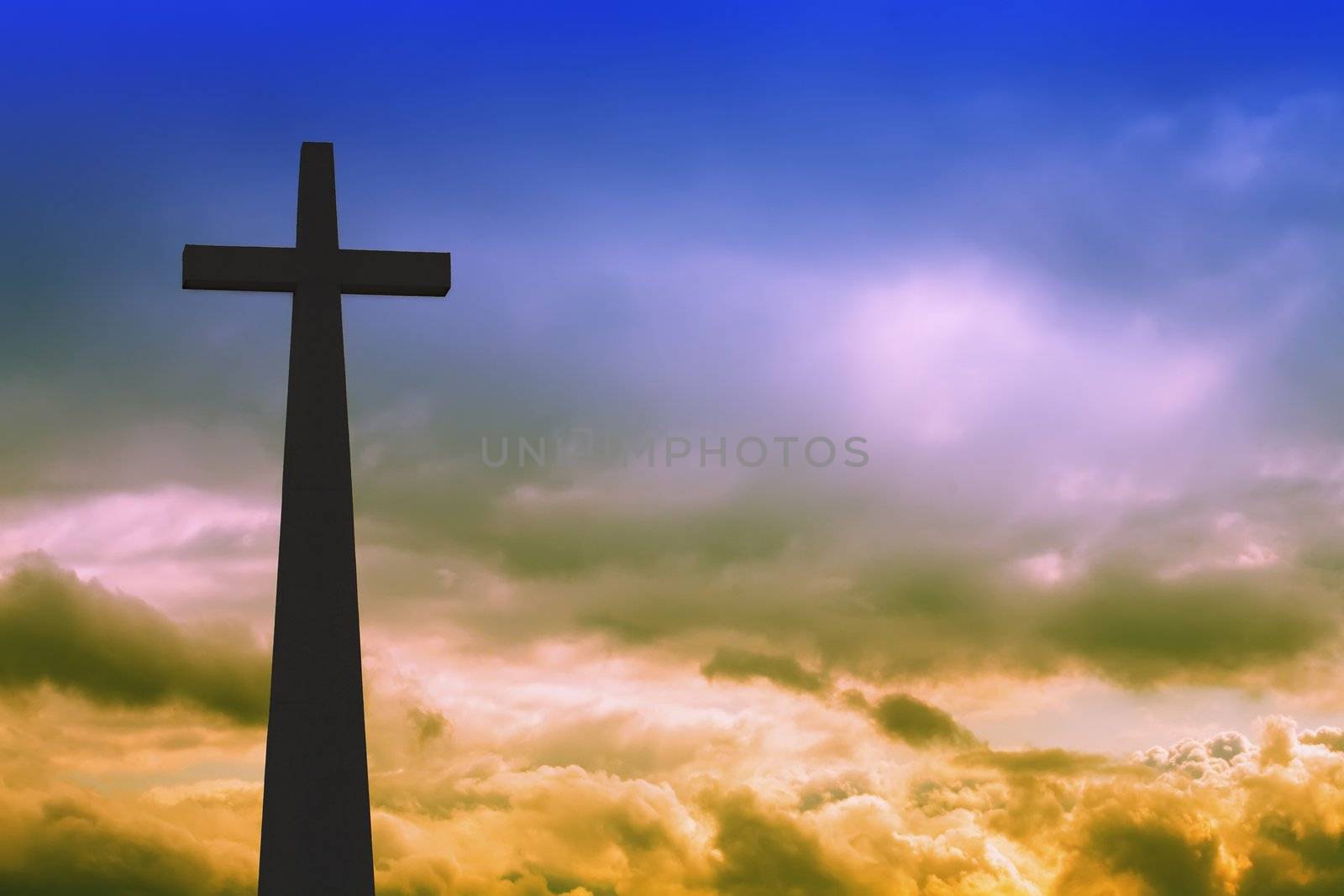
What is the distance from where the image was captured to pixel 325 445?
60.2ft

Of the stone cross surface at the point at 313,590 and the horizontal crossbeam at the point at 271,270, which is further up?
the horizontal crossbeam at the point at 271,270

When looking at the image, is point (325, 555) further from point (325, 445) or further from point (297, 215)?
point (297, 215)

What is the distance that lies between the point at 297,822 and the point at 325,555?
115 inches

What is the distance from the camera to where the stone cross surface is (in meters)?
17.2


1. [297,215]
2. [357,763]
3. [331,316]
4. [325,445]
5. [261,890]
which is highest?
[297,215]

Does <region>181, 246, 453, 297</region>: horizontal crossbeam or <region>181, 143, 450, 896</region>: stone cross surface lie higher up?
<region>181, 246, 453, 297</region>: horizontal crossbeam

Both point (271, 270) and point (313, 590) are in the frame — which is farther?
point (271, 270)

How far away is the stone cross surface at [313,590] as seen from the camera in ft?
56.4

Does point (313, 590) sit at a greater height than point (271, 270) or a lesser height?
lesser

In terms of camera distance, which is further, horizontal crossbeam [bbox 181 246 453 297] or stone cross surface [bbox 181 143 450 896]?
horizontal crossbeam [bbox 181 246 453 297]

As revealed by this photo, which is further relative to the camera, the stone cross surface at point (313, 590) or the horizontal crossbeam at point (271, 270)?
the horizontal crossbeam at point (271, 270)

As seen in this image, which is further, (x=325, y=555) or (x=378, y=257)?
(x=378, y=257)

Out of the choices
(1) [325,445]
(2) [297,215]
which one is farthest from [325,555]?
(2) [297,215]

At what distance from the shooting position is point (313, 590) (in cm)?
1788
